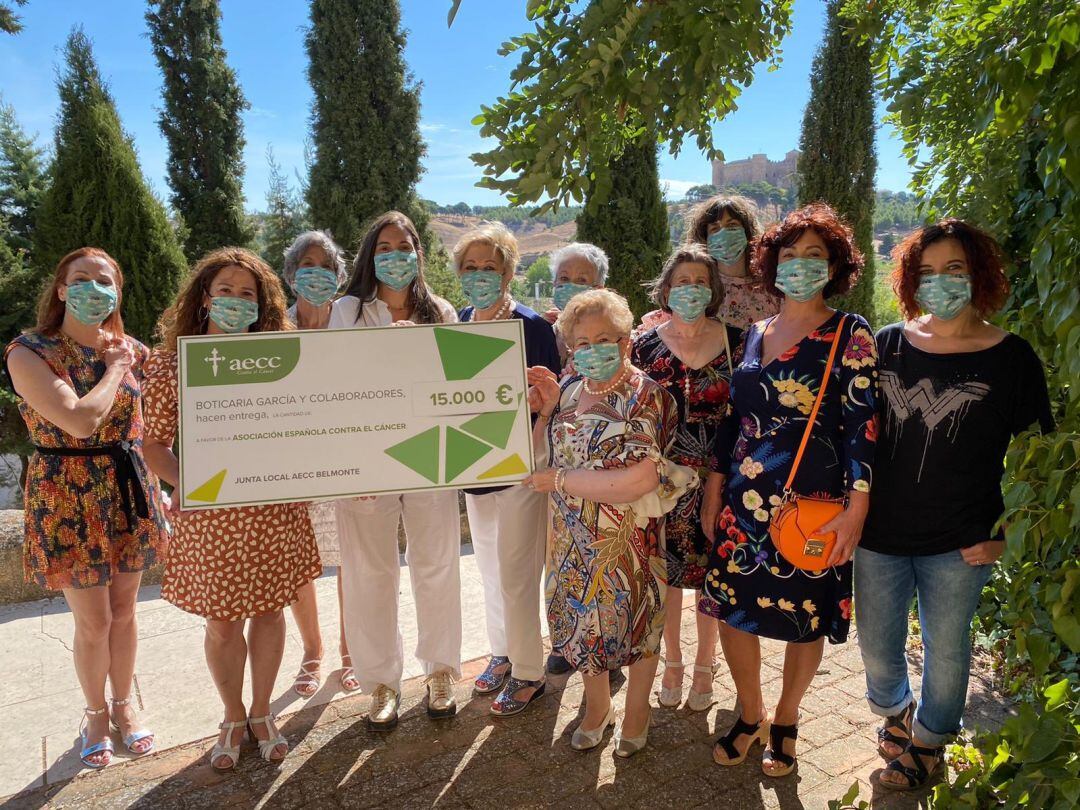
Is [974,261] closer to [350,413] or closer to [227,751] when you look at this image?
[350,413]

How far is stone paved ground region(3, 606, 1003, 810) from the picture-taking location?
9.25 feet

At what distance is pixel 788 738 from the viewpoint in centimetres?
292

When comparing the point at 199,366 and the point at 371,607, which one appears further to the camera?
the point at 371,607

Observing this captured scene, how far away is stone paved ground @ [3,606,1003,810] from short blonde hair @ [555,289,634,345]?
5.63ft

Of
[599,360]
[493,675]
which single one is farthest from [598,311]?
[493,675]

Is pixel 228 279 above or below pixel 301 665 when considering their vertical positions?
above

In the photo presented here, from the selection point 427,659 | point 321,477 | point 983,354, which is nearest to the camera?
point 983,354

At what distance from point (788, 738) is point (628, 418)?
1.42 metres

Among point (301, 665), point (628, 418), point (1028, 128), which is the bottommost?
point (301, 665)

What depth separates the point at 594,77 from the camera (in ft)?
5.73

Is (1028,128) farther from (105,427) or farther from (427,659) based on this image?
(105,427)

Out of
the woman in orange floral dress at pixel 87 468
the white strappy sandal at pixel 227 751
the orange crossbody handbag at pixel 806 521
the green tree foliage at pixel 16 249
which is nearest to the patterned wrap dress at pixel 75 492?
the woman in orange floral dress at pixel 87 468

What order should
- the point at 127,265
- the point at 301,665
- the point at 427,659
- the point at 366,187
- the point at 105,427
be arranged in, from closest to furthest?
the point at 105,427
the point at 427,659
the point at 301,665
the point at 127,265
the point at 366,187

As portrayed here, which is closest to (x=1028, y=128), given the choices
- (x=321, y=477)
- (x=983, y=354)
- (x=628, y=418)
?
(x=983, y=354)
